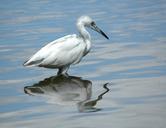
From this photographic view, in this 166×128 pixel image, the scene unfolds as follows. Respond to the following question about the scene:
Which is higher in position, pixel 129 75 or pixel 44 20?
pixel 44 20

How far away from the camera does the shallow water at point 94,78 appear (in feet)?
27.2

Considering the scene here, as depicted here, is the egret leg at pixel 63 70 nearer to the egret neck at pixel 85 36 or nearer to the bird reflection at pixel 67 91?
the bird reflection at pixel 67 91

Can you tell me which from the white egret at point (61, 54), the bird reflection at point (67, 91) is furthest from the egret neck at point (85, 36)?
the bird reflection at point (67, 91)

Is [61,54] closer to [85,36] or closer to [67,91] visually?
[85,36]

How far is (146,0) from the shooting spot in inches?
832

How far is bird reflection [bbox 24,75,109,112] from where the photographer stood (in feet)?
30.1

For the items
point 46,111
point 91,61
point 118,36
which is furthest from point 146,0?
point 46,111

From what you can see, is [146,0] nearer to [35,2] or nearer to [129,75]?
[35,2]

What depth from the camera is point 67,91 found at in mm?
10109

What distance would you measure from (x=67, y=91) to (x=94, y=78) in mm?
816

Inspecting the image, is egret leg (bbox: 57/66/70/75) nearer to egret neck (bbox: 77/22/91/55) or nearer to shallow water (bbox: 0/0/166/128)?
shallow water (bbox: 0/0/166/128)

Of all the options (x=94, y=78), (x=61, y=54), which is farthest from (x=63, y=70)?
(x=94, y=78)

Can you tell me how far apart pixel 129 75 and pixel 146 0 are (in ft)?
35.2

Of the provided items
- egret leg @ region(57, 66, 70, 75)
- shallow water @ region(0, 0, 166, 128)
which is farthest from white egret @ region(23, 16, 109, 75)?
→ shallow water @ region(0, 0, 166, 128)
